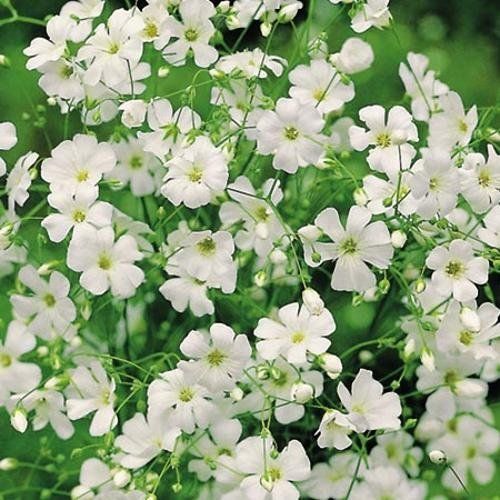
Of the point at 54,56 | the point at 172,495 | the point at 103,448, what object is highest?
the point at 54,56

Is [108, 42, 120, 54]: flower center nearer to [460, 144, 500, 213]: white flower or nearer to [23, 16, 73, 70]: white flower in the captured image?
[23, 16, 73, 70]: white flower

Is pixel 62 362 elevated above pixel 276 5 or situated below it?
below

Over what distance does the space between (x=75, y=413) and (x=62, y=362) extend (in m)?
0.05

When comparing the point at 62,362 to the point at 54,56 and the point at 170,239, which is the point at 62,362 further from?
the point at 54,56

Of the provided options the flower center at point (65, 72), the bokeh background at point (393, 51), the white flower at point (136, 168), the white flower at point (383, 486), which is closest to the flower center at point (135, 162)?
the white flower at point (136, 168)

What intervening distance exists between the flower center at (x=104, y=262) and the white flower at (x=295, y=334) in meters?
0.12

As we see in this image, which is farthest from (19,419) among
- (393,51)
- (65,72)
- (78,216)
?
(393,51)

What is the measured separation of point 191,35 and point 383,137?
17 cm

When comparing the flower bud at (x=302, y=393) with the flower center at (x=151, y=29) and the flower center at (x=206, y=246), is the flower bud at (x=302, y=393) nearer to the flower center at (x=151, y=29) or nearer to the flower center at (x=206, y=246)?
the flower center at (x=206, y=246)

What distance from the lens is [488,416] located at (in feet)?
3.12

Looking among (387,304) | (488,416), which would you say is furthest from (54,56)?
(488,416)

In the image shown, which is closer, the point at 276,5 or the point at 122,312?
the point at 276,5

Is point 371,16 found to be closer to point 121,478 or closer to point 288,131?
point 288,131

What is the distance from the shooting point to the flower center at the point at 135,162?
0.87 m
